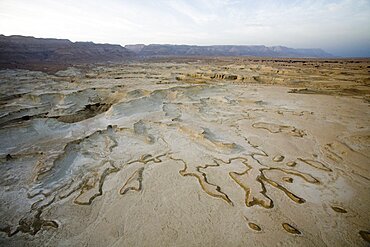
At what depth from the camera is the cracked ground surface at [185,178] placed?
4.91 meters

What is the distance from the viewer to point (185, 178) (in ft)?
22.4

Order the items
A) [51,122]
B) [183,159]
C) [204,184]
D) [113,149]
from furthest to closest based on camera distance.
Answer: [51,122]
[113,149]
[183,159]
[204,184]

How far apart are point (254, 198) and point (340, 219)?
6.34ft

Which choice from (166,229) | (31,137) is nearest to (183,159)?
(166,229)

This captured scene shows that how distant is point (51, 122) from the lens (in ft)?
36.5

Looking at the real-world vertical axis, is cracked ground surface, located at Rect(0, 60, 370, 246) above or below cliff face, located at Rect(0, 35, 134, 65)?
above

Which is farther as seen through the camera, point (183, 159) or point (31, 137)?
point (31, 137)

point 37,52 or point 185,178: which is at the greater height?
point 185,178

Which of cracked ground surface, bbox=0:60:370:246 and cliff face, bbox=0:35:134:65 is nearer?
cracked ground surface, bbox=0:60:370:246

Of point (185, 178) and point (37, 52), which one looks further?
point (37, 52)

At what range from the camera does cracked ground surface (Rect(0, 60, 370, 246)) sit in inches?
193

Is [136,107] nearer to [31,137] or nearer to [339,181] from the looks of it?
[31,137]

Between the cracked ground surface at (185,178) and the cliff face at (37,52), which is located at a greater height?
the cracked ground surface at (185,178)

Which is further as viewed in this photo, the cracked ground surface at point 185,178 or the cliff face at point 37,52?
the cliff face at point 37,52
